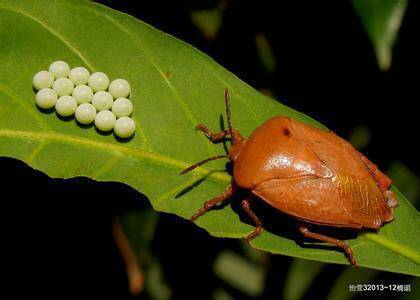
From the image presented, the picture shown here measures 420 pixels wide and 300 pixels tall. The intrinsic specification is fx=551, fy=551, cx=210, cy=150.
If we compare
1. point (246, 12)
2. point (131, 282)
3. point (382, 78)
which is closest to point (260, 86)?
point (246, 12)

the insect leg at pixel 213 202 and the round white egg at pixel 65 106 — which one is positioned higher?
the round white egg at pixel 65 106

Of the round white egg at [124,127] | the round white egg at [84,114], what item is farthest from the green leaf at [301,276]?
the round white egg at [84,114]

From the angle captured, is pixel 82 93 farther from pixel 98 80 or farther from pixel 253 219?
pixel 253 219

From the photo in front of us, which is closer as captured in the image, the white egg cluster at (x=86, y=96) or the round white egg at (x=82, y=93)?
the white egg cluster at (x=86, y=96)

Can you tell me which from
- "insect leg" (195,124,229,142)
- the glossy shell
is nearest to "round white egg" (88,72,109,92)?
"insect leg" (195,124,229,142)

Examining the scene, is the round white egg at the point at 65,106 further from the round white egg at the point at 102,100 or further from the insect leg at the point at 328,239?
the insect leg at the point at 328,239

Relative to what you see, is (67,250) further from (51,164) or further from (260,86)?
(260,86)

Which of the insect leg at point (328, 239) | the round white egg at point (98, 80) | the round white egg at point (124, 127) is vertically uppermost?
the round white egg at point (98, 80)
